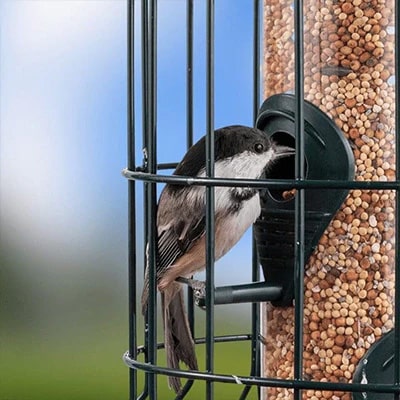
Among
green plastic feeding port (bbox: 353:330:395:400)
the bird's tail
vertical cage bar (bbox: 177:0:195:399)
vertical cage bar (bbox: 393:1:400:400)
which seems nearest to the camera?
vertical cage bar (bbox: 393:1:400:400)

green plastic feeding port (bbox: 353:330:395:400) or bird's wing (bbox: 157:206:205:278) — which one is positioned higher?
bird's wing (bbox: 157:206:205:278)

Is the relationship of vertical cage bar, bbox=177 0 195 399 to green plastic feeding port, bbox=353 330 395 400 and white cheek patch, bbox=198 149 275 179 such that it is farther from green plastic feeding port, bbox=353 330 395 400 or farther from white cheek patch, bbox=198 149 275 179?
green plastic feeding port, bbox=353 330 395 400

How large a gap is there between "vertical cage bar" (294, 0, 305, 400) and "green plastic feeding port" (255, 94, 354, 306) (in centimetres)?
16

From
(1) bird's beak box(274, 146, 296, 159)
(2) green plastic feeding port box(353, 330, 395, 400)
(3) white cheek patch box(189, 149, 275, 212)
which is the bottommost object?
(2) green plastic feeding port box(353, 330, 395, 400)

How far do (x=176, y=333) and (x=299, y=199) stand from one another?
1.61 feet

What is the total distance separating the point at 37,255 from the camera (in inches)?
152

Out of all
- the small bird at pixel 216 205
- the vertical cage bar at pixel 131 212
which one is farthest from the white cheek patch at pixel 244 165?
the vertical cage bar at pixel 131 212

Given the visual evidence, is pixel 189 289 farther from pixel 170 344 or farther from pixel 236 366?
pixel 236 366

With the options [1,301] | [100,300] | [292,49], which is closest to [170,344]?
[292,49]

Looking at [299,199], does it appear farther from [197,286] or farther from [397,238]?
→ [197,286]

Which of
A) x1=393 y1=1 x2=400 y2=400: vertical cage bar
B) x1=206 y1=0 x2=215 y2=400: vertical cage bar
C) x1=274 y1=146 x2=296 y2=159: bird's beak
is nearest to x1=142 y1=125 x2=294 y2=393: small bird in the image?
x1=274 y1=146 x2=296 y2=159: bird's beak

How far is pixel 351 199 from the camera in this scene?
7.15 ft

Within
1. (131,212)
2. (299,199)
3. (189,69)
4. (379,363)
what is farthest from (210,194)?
(189,69)

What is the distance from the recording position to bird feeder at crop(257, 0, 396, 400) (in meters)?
2.16
